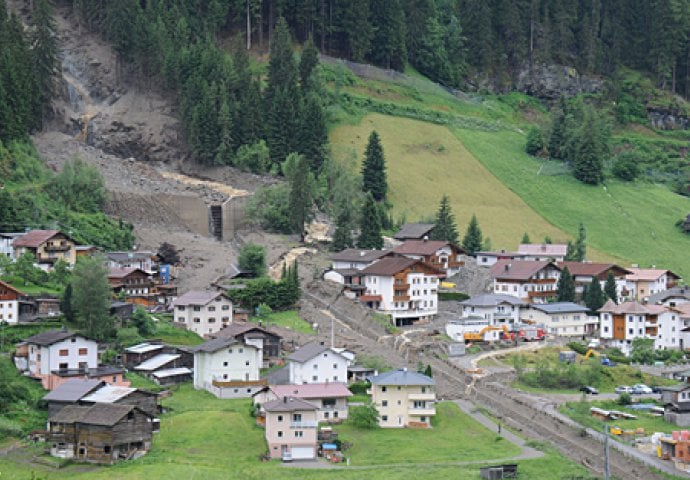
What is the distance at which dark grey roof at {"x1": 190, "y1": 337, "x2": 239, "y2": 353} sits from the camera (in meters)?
58.4

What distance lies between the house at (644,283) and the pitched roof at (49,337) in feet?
114

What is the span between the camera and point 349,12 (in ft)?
372

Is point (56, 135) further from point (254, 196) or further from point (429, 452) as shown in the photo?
point (429, 452)

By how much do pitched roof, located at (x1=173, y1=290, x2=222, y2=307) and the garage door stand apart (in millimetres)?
16516

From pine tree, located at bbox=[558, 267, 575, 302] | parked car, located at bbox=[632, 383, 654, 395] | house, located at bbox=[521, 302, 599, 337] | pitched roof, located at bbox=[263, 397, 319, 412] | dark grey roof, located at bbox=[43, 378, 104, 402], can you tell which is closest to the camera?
pitched roof, located at bbox=[263, 397, 319, 412]

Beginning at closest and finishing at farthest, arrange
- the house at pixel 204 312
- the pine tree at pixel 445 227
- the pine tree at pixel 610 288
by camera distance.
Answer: the house at pixel 204 312 → the pine tree at pixel 610 288 → the pine tree at pixel 445 227

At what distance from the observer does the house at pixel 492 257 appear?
8181cm

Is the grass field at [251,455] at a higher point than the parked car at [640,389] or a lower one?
higher

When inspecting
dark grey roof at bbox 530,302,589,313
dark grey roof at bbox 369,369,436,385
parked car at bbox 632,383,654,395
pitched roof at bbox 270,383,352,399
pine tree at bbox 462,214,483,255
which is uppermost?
pine tree at bbox 462,214,483,255

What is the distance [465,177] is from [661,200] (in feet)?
48.0

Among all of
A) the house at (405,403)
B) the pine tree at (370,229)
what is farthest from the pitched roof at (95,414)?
the pine tree at (370,229)

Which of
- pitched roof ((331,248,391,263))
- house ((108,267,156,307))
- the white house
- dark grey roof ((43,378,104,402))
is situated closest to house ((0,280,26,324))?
house ((108,267,156,307))

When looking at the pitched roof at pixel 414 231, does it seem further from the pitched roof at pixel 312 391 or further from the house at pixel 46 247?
the pitched roof at pixel 312 391

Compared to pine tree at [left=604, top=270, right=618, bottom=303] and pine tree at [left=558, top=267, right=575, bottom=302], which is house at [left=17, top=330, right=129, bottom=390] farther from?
pine tree at [left=604, top=270, right=618, bottom=303]
